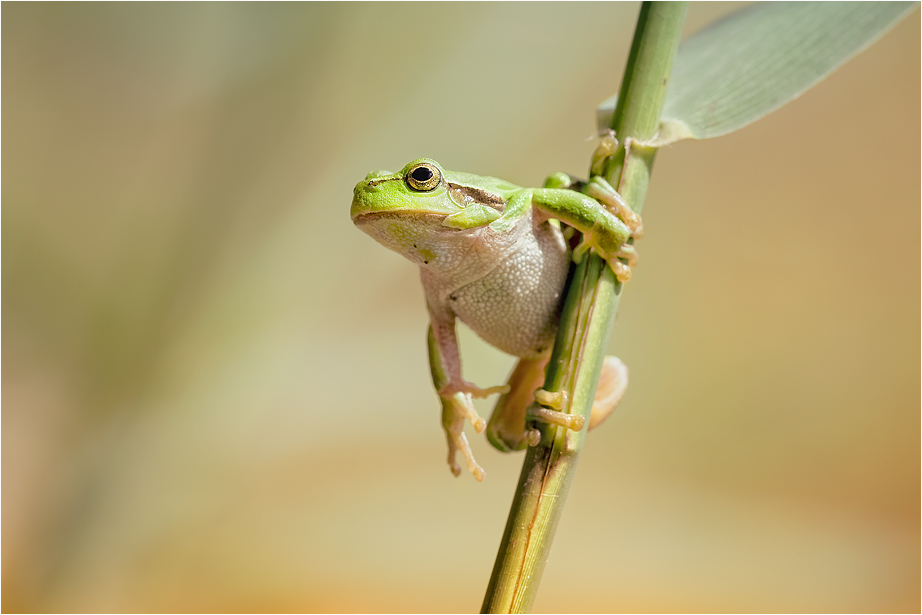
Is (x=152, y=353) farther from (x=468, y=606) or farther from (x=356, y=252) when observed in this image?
(x=468, y=606)

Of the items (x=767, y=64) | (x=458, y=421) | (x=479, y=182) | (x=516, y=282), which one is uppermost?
(x=767, y=64)

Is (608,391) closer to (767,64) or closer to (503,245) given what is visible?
(503,245)

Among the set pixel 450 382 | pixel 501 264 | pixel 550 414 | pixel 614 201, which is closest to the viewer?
pixel 550 414

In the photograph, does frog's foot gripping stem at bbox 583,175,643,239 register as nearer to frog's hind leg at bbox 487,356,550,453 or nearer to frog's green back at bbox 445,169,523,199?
frog's green back at bbox 445,169,523,199

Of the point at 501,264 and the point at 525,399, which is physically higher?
the point at 501,264

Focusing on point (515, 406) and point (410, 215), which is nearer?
point (410, 215)

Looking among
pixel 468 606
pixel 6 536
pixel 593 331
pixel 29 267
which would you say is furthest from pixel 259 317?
pixel 593 331

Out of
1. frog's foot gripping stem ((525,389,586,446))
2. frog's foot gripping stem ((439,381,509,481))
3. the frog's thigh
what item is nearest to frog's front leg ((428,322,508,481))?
frog's foot gripping stem ((439,381,509,481))

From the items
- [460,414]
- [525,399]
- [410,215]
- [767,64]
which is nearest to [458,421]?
[460,414]
